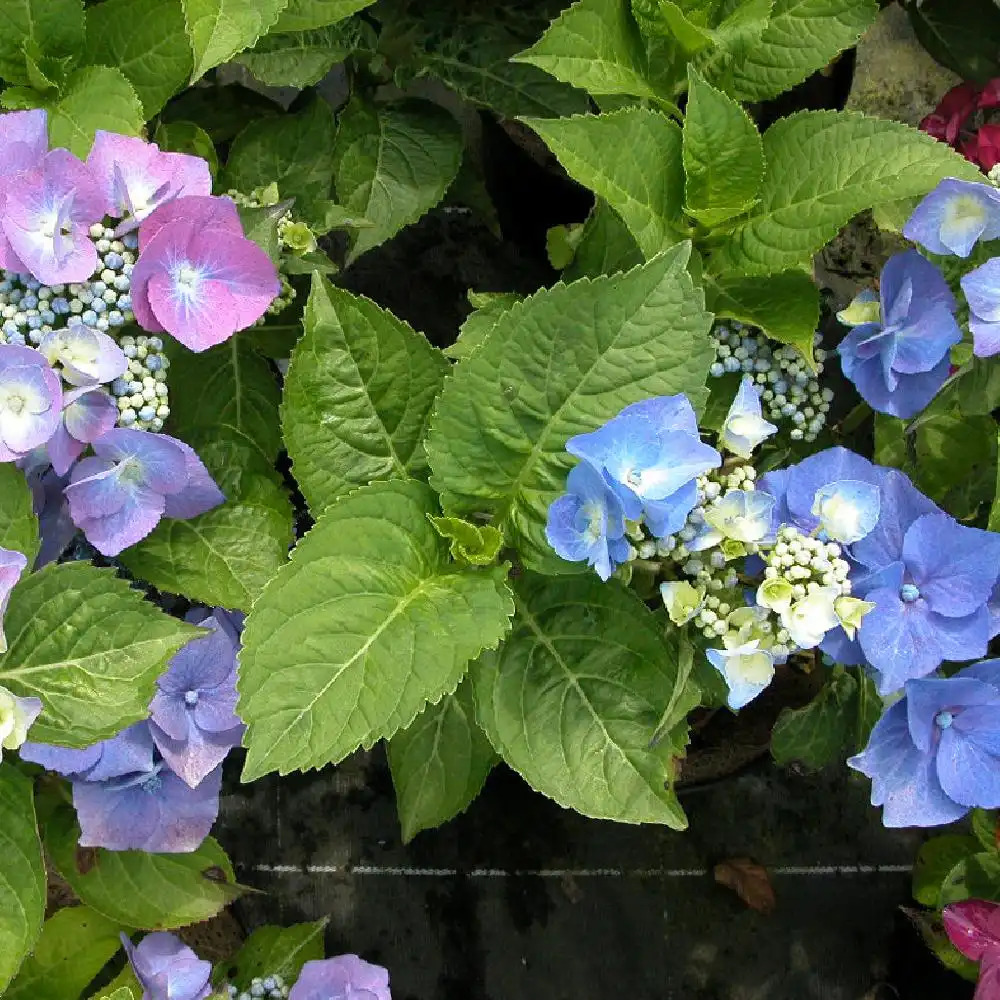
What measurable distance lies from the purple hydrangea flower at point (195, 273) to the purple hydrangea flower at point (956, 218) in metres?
0.47

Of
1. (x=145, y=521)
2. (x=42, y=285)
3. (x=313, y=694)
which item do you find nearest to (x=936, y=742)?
(x=313, y=694)

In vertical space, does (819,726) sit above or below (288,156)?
below

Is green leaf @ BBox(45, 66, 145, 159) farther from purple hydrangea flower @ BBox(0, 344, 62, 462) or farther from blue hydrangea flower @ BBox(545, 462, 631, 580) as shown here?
blue hydrangea flower @ BBox(545, 462, 631, 580)

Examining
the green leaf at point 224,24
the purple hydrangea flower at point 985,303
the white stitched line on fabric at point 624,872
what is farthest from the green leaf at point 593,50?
the white stitched line on fabric at point 624,872

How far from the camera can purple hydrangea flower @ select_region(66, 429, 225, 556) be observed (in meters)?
0.77

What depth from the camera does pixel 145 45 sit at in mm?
914

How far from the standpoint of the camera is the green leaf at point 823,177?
2.43ft

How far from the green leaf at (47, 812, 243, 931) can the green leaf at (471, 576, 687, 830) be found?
0.42 metres

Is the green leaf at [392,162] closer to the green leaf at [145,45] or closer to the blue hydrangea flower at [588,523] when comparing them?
the green leaf at [145,45]

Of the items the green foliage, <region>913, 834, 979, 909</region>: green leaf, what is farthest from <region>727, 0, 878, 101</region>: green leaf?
the green foliage

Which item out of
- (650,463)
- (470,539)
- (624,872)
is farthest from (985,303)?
(624,872)

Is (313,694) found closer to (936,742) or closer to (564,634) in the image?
(564,634)

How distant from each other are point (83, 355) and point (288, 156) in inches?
18.1

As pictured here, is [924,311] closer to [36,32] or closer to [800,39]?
[800,39]
